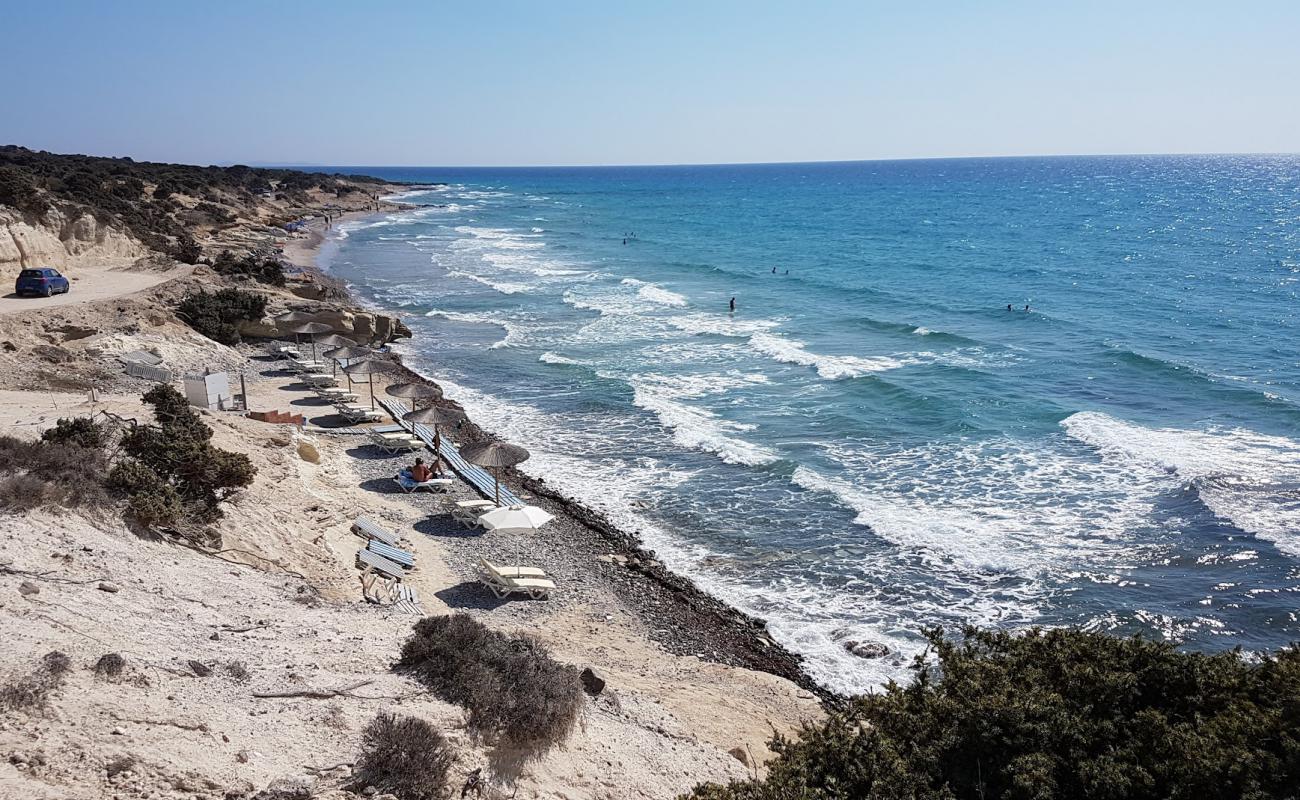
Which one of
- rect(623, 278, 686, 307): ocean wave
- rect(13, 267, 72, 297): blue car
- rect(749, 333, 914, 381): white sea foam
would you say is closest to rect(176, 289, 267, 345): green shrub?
rect(13, 267, 72, 297): blue car

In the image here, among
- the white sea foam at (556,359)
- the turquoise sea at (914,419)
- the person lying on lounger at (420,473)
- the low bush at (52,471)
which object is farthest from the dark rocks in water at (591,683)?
the white sea foam at (556,359)

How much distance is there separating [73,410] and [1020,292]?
152 ft

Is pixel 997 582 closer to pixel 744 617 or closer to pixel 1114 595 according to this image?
pixel 1114 595

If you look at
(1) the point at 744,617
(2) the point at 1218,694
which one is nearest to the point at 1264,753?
(2) the point at 1218,694

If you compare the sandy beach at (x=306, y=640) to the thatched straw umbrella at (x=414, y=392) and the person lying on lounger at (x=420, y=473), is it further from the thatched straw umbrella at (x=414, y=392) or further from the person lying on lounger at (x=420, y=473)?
the thatched straw umbrella at (x=414, y=392)

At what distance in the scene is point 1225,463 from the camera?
22.2m

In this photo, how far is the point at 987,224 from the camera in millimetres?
86875

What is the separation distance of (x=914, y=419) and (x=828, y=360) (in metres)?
8.04

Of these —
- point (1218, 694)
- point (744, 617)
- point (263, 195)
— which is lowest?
point (744, 617)

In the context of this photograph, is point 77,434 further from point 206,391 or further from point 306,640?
point 206,391

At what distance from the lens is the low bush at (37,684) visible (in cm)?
742

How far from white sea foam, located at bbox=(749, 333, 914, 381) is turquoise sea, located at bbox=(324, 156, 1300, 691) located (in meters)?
0.20

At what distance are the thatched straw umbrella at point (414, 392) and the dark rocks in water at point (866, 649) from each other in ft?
47.6

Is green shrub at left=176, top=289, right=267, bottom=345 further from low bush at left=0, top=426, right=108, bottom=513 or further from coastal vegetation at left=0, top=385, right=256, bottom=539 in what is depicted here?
low bush at left=0, top=426, right=108, bottom=513
